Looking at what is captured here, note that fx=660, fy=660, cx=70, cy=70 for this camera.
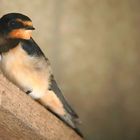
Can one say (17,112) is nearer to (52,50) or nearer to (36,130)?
(36,130)

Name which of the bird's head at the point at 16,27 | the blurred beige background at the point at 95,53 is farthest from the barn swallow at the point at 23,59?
the blurred beige background at the point at 95,53

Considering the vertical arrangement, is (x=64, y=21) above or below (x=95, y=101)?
above

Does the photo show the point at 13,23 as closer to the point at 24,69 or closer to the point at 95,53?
the point at 24,69

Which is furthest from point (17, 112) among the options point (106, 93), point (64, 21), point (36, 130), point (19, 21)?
point (106, 93)

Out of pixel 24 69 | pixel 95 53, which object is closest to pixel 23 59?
pixel 24 69

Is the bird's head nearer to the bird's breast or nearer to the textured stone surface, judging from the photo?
the bird's breast

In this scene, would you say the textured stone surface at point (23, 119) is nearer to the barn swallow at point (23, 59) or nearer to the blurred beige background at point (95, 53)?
the barn swallow at point (23, 59)

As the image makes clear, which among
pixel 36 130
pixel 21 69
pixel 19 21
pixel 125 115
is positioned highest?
pixel 19 21
